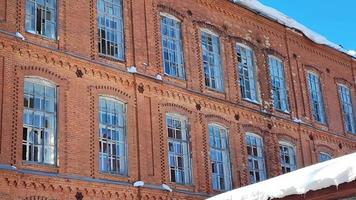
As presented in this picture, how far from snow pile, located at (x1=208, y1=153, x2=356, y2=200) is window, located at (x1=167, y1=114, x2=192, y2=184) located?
7247mm

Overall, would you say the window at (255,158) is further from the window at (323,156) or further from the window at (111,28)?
the window at (111,28)

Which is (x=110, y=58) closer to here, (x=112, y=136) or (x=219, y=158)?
(x=112, y=136)

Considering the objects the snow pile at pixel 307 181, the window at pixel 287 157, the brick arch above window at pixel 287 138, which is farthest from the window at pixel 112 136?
the window at pixel 287 157

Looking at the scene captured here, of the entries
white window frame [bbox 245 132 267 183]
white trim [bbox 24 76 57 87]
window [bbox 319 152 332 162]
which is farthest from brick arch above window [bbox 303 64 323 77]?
white trim [bbox 24 76 57 87]

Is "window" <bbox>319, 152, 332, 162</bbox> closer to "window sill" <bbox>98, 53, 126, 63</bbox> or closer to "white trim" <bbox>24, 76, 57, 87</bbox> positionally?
"window sill" <bbox>98, 53, 126, 63</bbox>

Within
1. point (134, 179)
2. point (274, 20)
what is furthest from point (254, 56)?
point (134, 179)

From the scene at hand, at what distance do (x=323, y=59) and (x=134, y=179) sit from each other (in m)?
13.4

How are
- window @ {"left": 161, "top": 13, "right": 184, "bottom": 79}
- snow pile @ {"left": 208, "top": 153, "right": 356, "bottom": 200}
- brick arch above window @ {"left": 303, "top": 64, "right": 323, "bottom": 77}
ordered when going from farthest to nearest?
1. brick arch above window @ {"left": 303, "top": 64, "right": 323, "bottom": 77}
2. window @ {"left": 161, "top": 13, "right": 184, "bottom": 79}
3. snow pile @ {"left": 208, "top": 153, "right": 356, "bottom": 200}

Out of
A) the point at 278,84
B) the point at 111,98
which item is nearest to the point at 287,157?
the point at 278,84

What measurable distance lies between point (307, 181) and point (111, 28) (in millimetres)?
9827

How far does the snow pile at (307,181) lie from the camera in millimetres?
8789

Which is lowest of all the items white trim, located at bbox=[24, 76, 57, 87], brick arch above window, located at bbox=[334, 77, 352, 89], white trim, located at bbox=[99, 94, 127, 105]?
white trim, located at bbox=[99, 94, 127, 105]

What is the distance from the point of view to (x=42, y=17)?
A: 1589cm

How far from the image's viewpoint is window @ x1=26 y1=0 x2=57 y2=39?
15.6m
